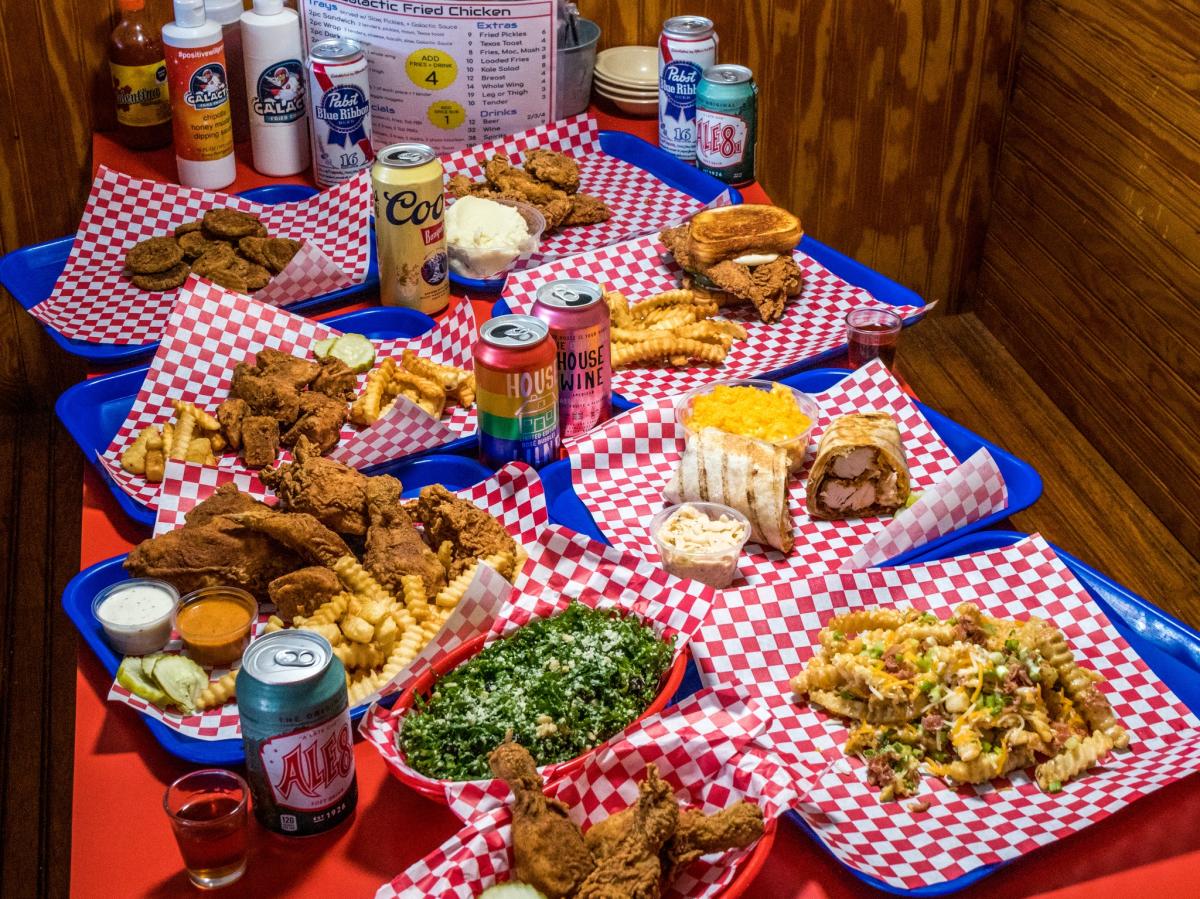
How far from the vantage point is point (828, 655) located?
68.5 inches

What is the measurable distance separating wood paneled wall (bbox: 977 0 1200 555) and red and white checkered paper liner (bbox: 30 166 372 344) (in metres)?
2.25

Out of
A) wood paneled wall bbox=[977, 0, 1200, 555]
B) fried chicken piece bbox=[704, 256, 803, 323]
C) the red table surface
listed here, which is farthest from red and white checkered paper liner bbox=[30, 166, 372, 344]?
wood paneled wall bbox=[977, 0, 1200, 555]

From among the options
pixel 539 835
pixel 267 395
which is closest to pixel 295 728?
pixel 539 835

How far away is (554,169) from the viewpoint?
3.05 meters

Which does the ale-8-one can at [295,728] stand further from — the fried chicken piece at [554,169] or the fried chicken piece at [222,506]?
the fried chicken piece at [554,169]

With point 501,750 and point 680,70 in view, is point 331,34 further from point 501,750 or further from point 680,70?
point 501,750

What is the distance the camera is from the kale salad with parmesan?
1.52m

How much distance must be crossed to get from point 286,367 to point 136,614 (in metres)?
0.75

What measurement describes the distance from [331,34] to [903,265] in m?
2.22

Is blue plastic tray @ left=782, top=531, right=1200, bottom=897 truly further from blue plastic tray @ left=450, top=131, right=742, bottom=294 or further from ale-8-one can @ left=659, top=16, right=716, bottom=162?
ale-8-one can @ left=659, top=16, right=716, bottom=162

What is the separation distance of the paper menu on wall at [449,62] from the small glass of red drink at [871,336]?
1.10 meters

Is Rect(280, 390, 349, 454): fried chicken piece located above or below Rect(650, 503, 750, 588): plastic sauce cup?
below

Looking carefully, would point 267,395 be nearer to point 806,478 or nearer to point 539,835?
point 806,478

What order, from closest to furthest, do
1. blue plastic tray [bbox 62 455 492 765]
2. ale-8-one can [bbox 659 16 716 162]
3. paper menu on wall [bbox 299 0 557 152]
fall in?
1. blue plastic tray [bbox 62 455 492 765]
2. paper menu on wall [bbox 299 0 557 152]
3. ale-8-one can [bbox 659 16 716 162]
